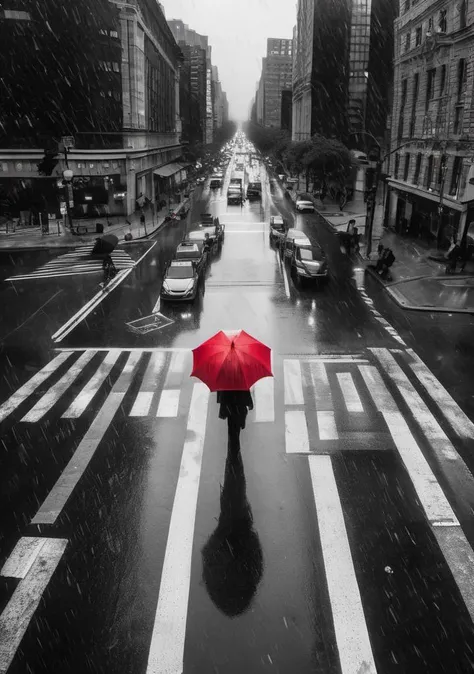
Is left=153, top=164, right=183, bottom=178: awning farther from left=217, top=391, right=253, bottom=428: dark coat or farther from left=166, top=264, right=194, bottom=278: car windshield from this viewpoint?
left=217, top=391, right=253, bottom=428: dark coat

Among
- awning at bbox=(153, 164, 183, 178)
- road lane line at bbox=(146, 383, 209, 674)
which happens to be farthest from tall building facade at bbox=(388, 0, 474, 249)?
awning at bbox=(153, 164, 183, 178)

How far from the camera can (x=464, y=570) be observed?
7785 mm

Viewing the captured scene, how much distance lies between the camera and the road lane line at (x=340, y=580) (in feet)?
21.2

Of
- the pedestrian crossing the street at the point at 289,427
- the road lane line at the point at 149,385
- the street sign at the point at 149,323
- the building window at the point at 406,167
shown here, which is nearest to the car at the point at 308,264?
the street sign at the point at 149,323

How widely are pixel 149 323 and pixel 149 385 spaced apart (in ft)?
20.1

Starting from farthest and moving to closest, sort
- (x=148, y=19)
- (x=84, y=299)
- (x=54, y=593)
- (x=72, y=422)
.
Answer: (x=148, y=19)
(x=84, y=299)
(x=72, y=422)
(x=54, y=593)

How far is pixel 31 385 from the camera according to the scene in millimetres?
14523

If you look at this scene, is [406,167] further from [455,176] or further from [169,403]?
[169,403]

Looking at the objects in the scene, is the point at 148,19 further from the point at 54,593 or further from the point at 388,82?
the point at 54,593

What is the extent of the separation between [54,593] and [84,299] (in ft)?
57.3

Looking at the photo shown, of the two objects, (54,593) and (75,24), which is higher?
(75,24)

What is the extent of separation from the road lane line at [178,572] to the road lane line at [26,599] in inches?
63.7

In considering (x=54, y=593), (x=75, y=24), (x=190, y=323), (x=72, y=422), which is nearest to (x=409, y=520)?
(x=54, y=593)

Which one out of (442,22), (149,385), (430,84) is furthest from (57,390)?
(430,84)
